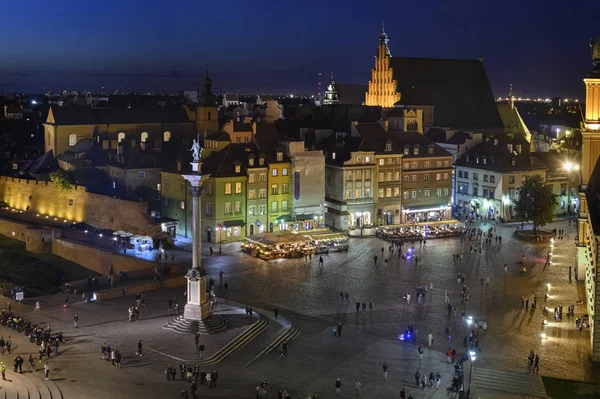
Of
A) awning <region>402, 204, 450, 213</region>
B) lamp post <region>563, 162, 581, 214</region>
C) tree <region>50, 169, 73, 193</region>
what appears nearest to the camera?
tree <region>50, 169, 73, 193</region>

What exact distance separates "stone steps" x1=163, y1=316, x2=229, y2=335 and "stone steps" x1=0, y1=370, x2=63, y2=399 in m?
6.76

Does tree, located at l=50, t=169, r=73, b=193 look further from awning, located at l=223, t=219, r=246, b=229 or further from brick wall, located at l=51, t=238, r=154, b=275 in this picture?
awning, located at l=223, t=219, r=246, b=229

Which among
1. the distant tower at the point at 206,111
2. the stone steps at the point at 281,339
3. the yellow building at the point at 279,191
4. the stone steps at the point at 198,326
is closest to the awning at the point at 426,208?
the yellow building at the point at 279,191

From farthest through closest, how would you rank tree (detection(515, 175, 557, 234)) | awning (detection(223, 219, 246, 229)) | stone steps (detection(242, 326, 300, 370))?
tree (detection(515, 175, 557, 234)) < awning (detection(223, 219, 246, 229)) < stone steps (detection(242, 326, 300, 370))

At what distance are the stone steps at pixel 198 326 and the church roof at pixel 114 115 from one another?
133 ft

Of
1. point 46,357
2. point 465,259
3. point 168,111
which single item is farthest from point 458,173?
point 46,357

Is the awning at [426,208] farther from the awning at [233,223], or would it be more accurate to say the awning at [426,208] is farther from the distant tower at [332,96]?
the distant tower at [332,96]

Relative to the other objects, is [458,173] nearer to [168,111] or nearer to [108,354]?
[168,111]

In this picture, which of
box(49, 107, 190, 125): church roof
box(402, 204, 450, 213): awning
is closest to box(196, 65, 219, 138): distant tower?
box(49, 107, 190, 125): church roof

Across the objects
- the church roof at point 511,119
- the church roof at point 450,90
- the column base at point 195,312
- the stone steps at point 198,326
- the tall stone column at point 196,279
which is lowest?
the stone steps at point 198,326

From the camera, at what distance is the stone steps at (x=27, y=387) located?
27.1 m

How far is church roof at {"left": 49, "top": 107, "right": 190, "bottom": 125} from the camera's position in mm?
71938

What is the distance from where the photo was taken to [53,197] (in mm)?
61656

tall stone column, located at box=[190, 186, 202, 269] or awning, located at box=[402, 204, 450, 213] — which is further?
awning, located at box=[402, 204, 450, 213]
